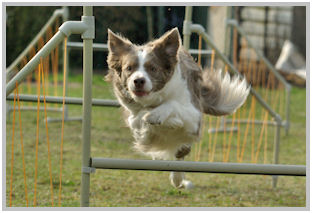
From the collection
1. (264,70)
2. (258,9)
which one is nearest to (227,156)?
(264,70)

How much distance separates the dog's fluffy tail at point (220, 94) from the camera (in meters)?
5.25

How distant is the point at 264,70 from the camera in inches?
560

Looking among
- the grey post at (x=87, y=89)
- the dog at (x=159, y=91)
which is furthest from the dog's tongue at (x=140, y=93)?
the grey post at (x=87, y=89)

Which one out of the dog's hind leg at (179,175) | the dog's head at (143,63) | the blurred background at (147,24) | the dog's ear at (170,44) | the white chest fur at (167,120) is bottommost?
the dog's hind leg at (179,175)

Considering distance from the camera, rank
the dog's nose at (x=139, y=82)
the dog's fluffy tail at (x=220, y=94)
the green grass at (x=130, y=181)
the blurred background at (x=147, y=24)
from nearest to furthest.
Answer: the dog's nose at (x=139, y=82) → the dog's fluffy tail at (x=220, y=94) → the green grass at (x=130, y=181) → the blurred background at (x=147, y=24)

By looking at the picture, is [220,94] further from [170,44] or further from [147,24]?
[147,24]

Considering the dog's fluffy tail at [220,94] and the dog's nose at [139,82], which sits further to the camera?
the dog's fluffy tail at [220,94]

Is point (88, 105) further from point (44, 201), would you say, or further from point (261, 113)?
point (261, 113)

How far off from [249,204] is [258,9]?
395 inches

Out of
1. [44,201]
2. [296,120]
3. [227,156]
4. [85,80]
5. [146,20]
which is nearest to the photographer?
[85,80]

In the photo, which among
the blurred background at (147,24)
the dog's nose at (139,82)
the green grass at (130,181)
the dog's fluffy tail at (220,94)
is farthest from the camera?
the blurred background at (147,24)

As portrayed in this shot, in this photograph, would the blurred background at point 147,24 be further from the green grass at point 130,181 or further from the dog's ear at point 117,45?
the dog's ear at point 117,45

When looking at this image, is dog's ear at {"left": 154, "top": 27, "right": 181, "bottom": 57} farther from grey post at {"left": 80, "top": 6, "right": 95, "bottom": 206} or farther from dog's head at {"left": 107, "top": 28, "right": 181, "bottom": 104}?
grey post at {"left": 80, "top": 6, "right": 95, "bottom": 206}

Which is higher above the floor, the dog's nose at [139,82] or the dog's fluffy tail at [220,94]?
the dog's nose at [139,82]
